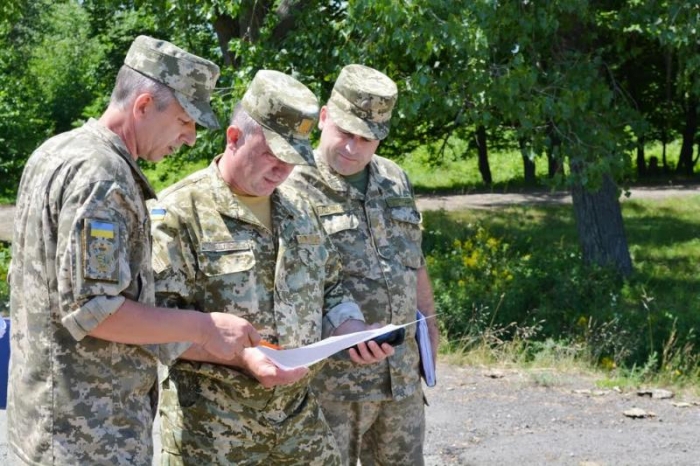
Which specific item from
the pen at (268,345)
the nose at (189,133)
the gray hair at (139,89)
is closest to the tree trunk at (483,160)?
the pen at (268,345)

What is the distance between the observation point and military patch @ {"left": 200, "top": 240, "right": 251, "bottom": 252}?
3.33 meters

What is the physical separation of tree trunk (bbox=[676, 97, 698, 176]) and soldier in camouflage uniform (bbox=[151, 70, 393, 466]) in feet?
59.3

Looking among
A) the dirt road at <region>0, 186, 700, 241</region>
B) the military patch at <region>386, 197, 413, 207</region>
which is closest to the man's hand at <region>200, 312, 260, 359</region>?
the military patch at <region>386, 197, 413, 207</region>

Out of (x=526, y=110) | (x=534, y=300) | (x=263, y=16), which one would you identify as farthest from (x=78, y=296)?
(x=263, y=16)

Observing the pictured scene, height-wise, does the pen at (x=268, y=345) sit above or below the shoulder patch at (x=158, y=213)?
below

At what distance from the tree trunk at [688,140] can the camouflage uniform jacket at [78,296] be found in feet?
61.6

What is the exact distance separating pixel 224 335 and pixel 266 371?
310 mm

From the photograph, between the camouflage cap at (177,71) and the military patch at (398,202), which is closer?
the camouflage cap at (177,71)

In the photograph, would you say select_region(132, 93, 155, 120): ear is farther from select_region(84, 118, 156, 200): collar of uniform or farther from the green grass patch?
the green grass patch

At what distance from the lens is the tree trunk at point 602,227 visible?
13000 mm

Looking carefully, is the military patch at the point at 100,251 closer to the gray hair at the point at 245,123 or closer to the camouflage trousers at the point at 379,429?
the gray hair at the point at 245,123

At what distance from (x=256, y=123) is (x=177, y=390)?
0.85 m

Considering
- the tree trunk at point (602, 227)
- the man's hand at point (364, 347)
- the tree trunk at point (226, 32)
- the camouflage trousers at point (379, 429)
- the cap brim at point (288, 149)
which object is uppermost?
the tree trunk at point (226, 32)

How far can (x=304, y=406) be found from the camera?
3.55 m
